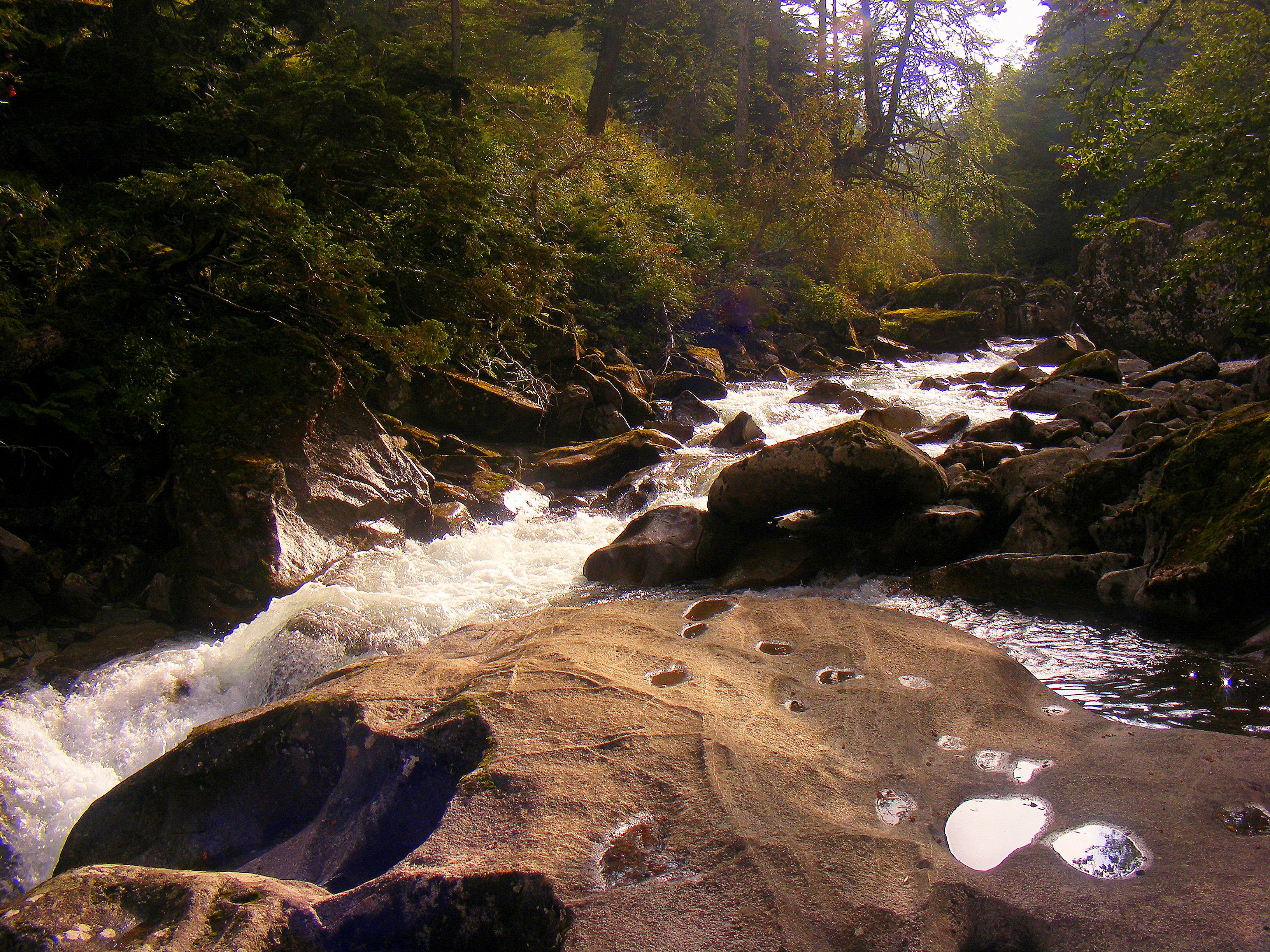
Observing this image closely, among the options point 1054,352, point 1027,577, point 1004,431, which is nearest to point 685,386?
point 1004,431

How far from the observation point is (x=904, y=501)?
6301 mm

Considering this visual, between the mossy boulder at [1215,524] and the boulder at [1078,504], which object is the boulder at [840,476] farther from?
the mossy boulder at [1215,524]

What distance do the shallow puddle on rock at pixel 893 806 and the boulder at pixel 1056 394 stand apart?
1033 centimetres

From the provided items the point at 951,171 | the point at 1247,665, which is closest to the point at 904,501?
the point at 1247,665

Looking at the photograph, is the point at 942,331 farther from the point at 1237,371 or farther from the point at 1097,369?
the point at 1237,371

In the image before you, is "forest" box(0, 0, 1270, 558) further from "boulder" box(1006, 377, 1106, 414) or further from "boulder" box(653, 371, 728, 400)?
"boulder" box(1006, 377, 1106, 414)

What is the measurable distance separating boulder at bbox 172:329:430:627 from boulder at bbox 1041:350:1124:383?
11.0 metres

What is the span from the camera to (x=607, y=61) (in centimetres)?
1756

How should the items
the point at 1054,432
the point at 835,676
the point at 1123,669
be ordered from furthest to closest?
the point at 1054,432, the point at 1123,669, the point at 835,676

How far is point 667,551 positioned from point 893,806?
3.91 m

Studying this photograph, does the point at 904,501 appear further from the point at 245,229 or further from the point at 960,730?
the point at 245,229

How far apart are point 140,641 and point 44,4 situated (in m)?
8.88

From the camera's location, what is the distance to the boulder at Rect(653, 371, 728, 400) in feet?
44.8

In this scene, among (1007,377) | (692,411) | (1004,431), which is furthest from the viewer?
(1007,377)
